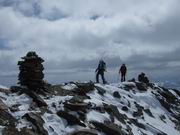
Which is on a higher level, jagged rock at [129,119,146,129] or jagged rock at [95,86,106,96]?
jagged rock at [95,86,106,96]

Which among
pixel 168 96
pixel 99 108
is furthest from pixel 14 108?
pixel 168 96

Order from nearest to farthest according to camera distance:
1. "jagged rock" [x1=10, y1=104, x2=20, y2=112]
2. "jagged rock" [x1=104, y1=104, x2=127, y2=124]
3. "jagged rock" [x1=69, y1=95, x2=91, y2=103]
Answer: "jagged rock" [x1=10, y1=104, x2=20, y2=112] < "jagged rock" [x1=69, y1=95, x2=91, y2=103] < "jagged rock" [x1=104, y1=104, x2=127, y2=124]

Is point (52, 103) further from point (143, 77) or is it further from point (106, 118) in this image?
point (143, 77)

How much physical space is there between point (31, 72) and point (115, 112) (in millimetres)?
8460

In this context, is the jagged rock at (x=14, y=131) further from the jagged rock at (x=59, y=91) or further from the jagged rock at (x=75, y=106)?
the jagged rock at (x=59, y=91)

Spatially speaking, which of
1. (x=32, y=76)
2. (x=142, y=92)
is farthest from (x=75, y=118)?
(x=142, y=92)

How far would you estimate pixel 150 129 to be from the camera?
3962cm

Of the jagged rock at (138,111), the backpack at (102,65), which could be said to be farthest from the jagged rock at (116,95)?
the backpack at (102,65)

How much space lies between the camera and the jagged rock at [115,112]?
124 feet

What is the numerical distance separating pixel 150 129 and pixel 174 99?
14.9 m

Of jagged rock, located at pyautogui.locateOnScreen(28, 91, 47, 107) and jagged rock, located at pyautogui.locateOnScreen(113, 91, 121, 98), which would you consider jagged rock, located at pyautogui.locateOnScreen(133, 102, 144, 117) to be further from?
jagged rock, located at pyautogui.locateOnScreen(28, 91, 47, 107)

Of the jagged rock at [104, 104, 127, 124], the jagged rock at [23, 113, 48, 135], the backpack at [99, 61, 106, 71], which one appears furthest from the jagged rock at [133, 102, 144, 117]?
the jagged rock at [23, 113, 48, 135]

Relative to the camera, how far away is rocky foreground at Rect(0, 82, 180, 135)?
3078cm

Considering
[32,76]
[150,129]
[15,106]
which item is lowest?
[150,129]
